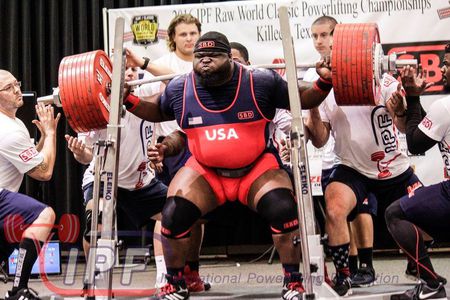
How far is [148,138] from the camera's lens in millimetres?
5805

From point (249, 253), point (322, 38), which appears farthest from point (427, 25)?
point (249, 253)

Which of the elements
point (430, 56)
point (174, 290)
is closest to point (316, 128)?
point (174, 290)

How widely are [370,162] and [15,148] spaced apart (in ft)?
7.69

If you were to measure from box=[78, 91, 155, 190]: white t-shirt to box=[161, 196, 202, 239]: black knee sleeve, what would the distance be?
1.11 metres

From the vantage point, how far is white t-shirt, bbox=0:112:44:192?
5059mm

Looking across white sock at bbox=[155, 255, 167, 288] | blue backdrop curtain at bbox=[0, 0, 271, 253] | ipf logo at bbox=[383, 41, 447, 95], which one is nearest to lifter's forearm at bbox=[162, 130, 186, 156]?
white sock at bbox=[155, 255, 167, 288]

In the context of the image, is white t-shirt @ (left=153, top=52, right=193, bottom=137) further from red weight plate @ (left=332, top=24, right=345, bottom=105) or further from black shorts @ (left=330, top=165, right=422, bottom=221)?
red weight plate @ (left=332, top=24, right=345, bottom=105)

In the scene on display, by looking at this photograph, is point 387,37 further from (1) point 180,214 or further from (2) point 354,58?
(1) point 180,214

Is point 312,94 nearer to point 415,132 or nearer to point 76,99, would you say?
point 415,132

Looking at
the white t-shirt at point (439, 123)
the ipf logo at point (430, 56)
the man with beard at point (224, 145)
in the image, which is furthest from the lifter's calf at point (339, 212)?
the ipf logo at point (430, 56)

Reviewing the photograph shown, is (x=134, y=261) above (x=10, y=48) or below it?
below

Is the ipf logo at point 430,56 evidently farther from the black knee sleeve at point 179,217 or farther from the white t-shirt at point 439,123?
the black knee sleeve at point 179,217

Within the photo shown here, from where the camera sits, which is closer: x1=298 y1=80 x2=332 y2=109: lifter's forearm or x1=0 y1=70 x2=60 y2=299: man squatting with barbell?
x1=298 y1=80 x2=332 y2=109: lifter's forearm

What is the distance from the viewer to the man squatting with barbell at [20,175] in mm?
4941
